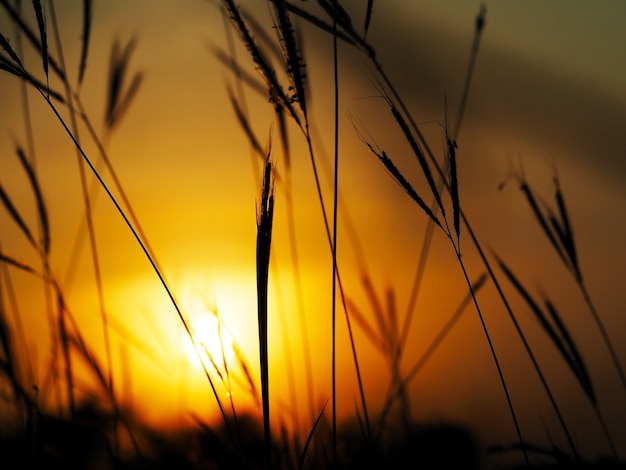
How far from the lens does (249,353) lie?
4.00 ft

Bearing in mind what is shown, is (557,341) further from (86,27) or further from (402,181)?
(86,27)

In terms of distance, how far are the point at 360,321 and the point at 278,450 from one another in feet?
1.16

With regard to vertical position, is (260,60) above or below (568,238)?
above

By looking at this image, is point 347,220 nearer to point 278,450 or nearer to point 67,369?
point 278,450

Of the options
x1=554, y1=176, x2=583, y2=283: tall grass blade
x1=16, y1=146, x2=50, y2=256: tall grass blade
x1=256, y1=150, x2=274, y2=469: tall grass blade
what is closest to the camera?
x1=256, y1=150, x2=274, y2=469: tall grass blade

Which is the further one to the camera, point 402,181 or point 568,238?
point 568,238

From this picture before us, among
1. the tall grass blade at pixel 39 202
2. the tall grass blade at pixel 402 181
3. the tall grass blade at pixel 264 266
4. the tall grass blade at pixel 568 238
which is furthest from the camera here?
the tall grass blade at pixel 39 202

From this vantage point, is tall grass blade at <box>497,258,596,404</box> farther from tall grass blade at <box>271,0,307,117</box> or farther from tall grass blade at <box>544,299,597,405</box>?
tall grass blade at <box>271,0,307,117</box>

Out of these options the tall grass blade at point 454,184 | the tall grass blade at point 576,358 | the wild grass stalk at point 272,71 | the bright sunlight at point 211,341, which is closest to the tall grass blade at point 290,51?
the wild grass stalk at point 272,71

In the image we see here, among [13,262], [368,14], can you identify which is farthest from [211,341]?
[368,14]

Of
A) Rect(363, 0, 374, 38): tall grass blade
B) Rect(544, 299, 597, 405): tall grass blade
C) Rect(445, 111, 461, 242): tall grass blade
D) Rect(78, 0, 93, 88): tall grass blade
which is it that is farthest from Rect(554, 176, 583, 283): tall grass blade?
Rect(78, 0, 93, 88): tall grass blade

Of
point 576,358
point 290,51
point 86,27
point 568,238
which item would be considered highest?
point 86,27

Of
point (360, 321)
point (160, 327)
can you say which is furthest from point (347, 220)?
point (160, 327)

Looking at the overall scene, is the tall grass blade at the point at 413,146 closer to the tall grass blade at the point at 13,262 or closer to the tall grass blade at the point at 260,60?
the tall grass blade at the point at 260,60
